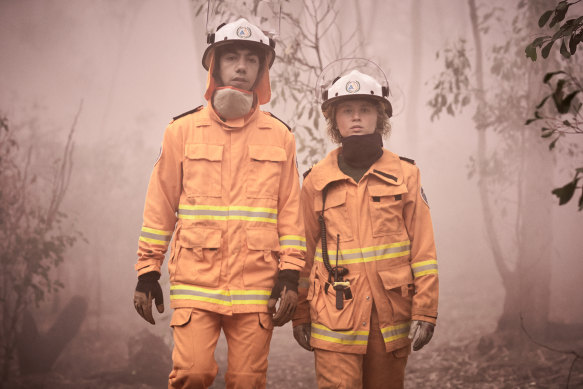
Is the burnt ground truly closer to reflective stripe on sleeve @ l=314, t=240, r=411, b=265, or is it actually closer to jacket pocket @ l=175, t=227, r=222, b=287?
reflective stripe on sleeve @ l=314, t=240, r=411, b=265

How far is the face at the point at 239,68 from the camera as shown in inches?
112

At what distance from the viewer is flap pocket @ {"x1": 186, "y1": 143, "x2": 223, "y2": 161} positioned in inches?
107

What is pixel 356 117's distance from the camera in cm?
311

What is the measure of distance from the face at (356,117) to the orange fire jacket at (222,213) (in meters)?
0.48

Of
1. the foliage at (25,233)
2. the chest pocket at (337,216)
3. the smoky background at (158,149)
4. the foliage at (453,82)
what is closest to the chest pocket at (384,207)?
the chest pocket at (337,216)

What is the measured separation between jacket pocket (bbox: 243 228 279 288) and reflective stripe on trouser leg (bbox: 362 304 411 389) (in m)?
0.66

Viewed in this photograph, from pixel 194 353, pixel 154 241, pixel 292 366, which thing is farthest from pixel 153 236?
pixel 292 366

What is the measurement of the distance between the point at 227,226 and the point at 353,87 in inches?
47.0

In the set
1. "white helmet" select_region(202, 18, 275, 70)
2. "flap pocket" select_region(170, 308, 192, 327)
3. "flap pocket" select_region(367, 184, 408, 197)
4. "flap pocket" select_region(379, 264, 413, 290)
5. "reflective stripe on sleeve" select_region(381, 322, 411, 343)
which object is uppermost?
"white helmet" select_region(202, 18, 275, 70)

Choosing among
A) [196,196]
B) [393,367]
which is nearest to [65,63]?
[196,196]

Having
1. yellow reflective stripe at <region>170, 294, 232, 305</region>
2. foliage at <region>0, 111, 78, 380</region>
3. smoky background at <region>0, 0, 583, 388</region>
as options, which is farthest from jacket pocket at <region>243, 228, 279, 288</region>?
foliage at <region>0, 111, 78, 380</region>

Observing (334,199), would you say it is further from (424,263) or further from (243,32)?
(243,32)

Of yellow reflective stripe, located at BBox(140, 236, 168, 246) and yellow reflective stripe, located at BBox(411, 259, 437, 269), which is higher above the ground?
yellow reflective stripe, located at BBox(140, 236, 168, 246)

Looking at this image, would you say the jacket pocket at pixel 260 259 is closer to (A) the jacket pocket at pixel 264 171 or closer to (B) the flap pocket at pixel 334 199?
(A) the jacket pocket at pixel 264 171
